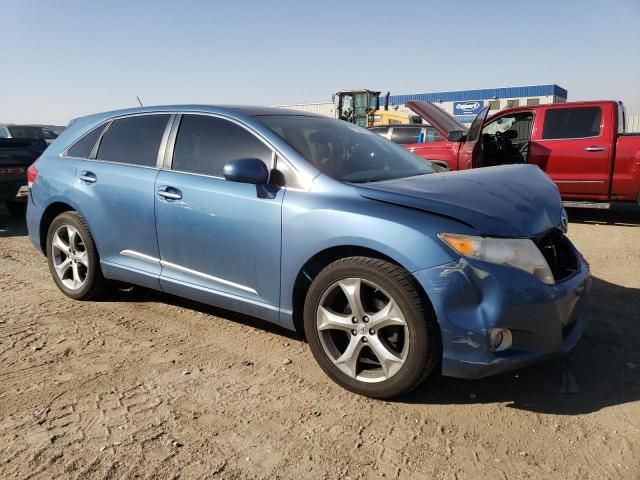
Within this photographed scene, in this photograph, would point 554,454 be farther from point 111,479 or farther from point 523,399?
point 111,479

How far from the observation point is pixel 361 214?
2.75m

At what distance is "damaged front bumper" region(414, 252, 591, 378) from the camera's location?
8.10 feet

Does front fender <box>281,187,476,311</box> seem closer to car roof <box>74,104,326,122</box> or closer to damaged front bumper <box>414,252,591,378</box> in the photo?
damaged front bumper <box>414,252,591,378</box>

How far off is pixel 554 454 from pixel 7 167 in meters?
8.16

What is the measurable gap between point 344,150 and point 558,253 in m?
1.51

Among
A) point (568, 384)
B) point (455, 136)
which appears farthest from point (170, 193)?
point (455, 136)

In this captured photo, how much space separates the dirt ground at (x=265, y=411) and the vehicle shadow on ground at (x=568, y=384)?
0.01m

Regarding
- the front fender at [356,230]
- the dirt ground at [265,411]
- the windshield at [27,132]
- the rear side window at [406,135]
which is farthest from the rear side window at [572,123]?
the windshield at [27,132]

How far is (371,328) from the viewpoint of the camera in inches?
108

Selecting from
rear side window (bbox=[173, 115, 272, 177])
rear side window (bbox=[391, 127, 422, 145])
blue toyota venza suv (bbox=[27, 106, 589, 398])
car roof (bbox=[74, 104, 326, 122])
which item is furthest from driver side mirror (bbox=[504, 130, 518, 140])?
rear side window (bbox=[173, 115, 272, 177])

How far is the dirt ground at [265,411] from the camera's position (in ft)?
7.45

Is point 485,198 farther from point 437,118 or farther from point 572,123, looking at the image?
point 572,123

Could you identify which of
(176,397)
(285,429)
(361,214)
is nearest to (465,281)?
(361,214)

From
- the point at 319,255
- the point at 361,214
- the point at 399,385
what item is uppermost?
the point at 361,214
